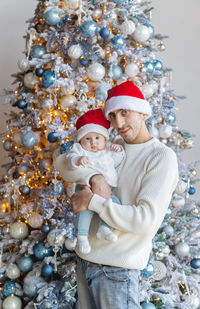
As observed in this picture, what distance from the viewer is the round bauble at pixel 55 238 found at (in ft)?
7.47

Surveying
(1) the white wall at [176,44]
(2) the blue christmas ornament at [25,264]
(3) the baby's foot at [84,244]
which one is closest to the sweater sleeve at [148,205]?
(3) the baby's foot at [84,244]

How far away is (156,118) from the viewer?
2730 millimetres

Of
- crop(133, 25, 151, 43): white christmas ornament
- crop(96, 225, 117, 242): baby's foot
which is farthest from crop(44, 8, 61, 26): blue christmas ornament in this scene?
crop(96, 225, 117, 242): baby's foot

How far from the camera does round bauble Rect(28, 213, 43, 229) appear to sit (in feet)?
7.97

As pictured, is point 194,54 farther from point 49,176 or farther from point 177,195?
point 49,176

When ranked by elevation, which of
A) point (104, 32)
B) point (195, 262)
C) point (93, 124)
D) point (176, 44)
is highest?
point (176, 44)

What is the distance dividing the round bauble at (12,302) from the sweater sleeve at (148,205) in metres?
1.26

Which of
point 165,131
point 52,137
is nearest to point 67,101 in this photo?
point 52,137

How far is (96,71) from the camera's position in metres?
2.44

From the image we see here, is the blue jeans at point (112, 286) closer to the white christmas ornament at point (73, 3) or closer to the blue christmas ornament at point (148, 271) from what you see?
the blue christmas ornament at point (148, 271)

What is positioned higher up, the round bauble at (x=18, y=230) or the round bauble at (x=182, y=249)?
the round bauble at (x=18, y=230)

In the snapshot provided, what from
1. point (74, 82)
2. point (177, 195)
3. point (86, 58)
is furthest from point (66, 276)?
point (86, 58)

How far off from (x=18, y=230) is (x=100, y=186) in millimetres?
1171

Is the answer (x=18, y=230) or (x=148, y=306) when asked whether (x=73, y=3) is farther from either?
(x=148, y=306)
